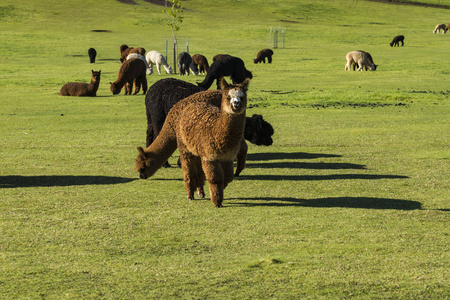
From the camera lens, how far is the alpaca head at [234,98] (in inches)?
281

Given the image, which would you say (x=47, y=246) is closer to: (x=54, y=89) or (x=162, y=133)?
(x=162, y=133)

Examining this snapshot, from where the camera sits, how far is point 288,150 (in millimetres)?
12555

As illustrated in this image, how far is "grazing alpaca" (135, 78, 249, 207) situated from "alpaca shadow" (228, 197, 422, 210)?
57 centimetres

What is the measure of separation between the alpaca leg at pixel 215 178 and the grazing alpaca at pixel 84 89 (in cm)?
1526

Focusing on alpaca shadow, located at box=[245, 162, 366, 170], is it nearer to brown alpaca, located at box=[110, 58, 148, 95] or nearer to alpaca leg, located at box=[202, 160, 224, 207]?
alpaca leg, located at box=[202, 160, 224, 207]

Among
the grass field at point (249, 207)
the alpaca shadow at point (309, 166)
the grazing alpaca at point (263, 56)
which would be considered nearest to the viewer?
the grass field at point (249, 207)

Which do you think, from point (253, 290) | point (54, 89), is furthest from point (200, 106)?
point (54, 89)

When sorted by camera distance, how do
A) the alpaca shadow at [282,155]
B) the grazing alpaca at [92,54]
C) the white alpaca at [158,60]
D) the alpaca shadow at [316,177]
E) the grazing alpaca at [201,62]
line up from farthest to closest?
1. the grazing alpaca at [92,54]
2. the grazing alpaca at [201,62]
3. the white alpaca at [158,60]
4. the alpaca shadow at [282,155]
5. the alpaca shadow at [316,177]

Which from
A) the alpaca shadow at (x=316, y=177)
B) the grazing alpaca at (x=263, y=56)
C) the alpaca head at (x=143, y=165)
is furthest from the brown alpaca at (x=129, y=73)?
the grazing alpaca at (x=263, y=56)

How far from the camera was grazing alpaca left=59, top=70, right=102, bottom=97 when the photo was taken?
22484mm

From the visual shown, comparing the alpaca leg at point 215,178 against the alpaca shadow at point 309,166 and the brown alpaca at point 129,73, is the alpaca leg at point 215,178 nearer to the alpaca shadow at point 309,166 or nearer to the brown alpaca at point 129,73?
the alpaca shadow at point 309,166

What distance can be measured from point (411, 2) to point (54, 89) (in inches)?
3950

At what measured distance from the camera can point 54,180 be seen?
32.2ft

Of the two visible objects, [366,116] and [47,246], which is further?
[366,116]
